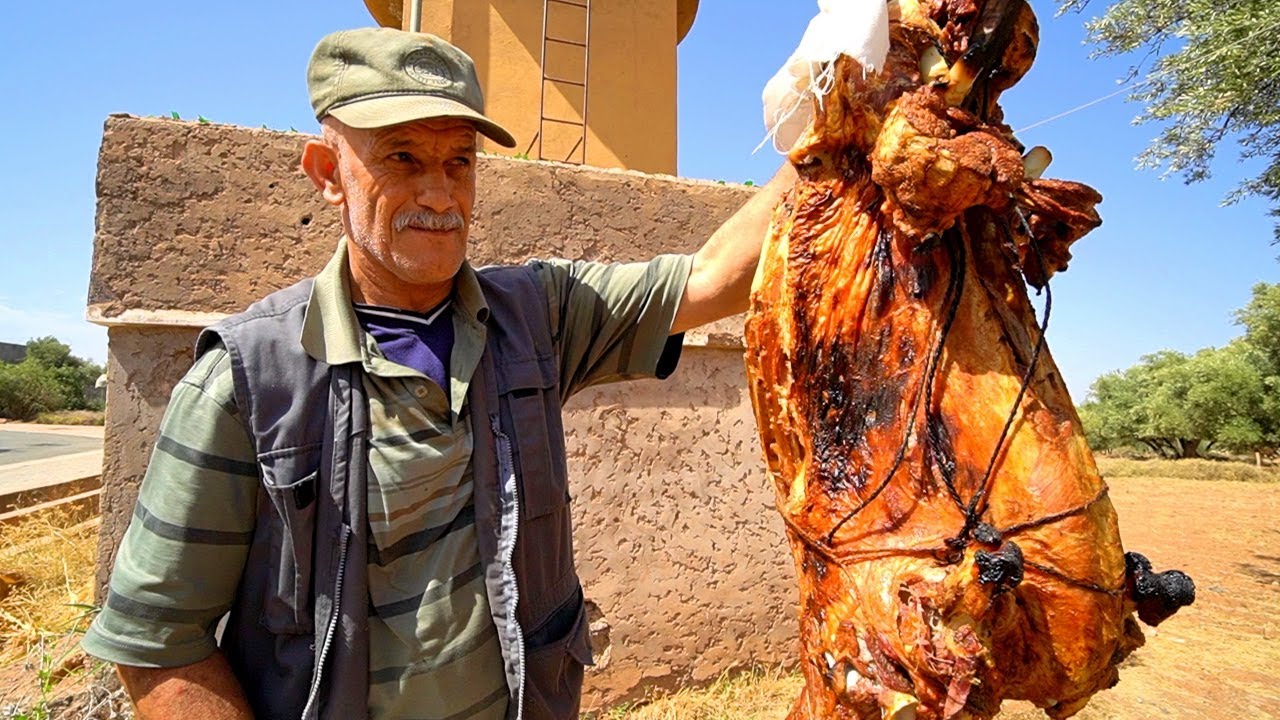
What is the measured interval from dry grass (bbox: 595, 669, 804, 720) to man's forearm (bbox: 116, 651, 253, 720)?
281 centimetres

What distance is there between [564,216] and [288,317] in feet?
7.86

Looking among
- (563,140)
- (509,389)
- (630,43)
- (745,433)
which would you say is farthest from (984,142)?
(630,43)

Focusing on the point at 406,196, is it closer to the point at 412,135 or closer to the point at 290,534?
the point at 412,135

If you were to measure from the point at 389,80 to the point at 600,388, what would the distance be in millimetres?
2501

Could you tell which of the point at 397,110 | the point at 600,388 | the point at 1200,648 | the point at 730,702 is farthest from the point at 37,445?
the point at 1200,648

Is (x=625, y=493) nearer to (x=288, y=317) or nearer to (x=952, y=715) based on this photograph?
(x=288, y=317)

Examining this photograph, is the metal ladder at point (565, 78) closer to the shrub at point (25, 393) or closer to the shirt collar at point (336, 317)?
the shirt collar at point (336, 317)

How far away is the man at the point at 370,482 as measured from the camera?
1670mm

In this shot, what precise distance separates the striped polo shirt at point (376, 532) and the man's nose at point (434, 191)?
0.83 feet

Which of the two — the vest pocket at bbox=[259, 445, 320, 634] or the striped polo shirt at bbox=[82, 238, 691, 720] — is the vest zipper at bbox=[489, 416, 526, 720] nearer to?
the striped polo shirt at bbox=[82, 238, 691, 720]

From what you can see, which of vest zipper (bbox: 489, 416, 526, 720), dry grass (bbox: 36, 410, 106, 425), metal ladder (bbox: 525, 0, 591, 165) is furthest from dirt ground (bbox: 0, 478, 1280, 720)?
dry grass (bbox: 36, 410, 106, 425)

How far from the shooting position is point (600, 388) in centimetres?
415

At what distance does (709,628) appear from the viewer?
4.38 meters

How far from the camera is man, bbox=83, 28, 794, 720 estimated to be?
1.67 meters
